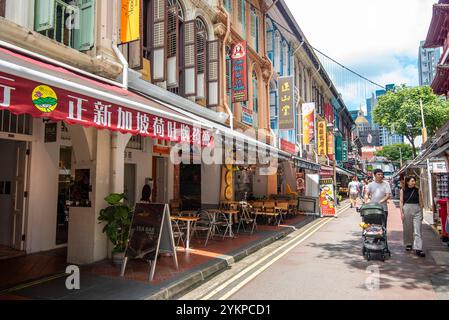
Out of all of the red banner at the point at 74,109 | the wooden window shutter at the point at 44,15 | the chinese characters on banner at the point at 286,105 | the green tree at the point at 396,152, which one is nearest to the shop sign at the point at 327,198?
the chinese characters on banner at the point at 286,105

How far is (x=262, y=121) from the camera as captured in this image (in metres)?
18.4

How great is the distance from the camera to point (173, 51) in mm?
10148

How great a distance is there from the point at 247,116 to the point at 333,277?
1135cm

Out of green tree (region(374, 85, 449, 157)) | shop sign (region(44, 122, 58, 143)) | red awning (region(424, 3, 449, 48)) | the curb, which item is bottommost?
the curb

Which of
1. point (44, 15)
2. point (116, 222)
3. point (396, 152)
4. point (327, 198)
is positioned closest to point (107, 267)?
point (116, 222)

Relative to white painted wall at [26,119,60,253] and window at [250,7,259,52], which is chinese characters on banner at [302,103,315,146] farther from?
white painted wall at [26,119,60,253]

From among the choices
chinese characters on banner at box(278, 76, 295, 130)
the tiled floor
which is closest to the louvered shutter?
the tiled floor

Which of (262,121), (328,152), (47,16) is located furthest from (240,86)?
(328,152)

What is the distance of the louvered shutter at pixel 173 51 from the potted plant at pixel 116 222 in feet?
15.0

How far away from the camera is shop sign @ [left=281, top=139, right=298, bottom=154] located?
67.8 ft

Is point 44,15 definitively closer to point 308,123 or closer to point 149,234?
point 149,234

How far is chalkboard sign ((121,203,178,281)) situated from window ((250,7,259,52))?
45.2 ft

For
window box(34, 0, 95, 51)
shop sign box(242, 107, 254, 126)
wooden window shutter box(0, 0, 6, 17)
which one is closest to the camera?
wooden window shutter box(0, 0, 6, 17)
